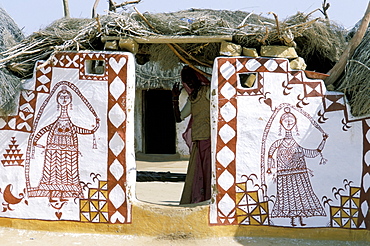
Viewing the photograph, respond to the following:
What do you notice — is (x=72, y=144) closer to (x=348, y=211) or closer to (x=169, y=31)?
(x=169, y=31)

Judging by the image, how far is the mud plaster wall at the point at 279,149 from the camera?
5.26 meters

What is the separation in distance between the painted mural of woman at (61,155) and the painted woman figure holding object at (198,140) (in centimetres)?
151

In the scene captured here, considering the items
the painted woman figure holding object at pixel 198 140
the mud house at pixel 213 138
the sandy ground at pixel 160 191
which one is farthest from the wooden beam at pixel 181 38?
the sandy ground at pixel 160 191

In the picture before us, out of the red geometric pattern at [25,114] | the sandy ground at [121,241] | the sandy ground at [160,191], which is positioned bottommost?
the sandy ground at [160,191]

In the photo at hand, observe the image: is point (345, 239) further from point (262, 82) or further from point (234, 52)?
point (234, 52)

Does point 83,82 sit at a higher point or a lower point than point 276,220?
higher

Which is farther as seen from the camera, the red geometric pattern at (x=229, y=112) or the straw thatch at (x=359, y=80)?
the red geometric pattern at (x=229, y=112)

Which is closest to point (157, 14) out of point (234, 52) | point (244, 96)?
point (234, 52)

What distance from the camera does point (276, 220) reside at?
530cm

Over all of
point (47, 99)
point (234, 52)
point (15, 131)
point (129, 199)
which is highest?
point (234, 52)

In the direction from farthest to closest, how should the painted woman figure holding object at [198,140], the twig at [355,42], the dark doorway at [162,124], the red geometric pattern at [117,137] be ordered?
the dark doorway at [162,124]
the painted woman figure holding object at [198,140]
the red geometric pattern at [117,137]
the twig at [355,42]

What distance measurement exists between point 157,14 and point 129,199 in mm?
2060

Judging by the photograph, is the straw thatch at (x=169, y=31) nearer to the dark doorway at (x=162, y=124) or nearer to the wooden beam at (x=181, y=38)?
the wooden beam at (x=181, y=38)

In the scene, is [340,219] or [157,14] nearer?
[340,219]
